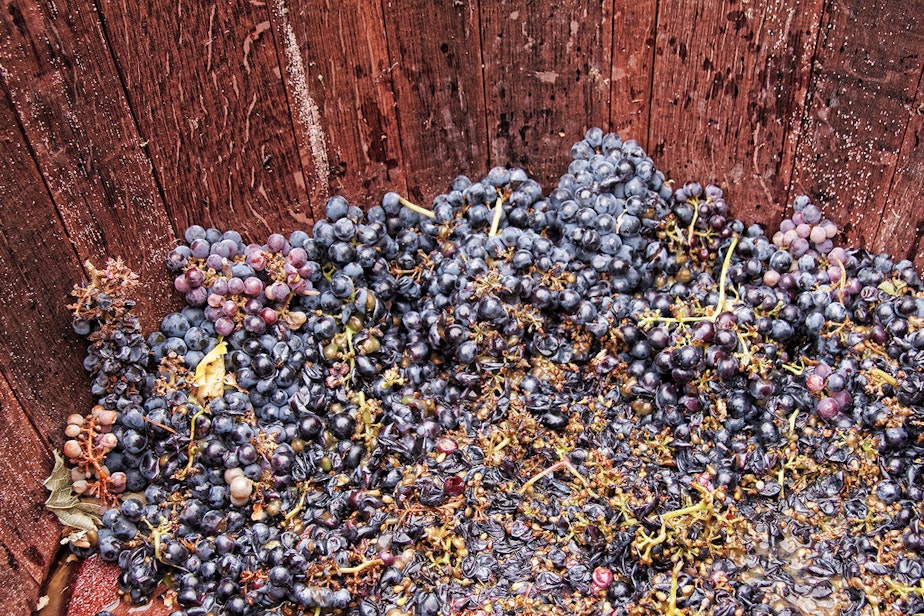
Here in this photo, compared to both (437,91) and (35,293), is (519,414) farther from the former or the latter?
(35,293)

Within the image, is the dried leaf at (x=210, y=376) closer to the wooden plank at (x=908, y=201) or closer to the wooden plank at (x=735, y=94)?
the wooden plank at (x=735, y=94)

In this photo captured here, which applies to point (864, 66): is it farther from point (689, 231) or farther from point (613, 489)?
point (613, 489)

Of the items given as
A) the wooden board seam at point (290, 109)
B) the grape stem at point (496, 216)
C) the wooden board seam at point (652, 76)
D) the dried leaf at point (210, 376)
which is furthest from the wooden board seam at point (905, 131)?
the dried leaf at point (210, 376)

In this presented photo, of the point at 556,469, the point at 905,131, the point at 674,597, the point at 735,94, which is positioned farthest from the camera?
the point at 735,94

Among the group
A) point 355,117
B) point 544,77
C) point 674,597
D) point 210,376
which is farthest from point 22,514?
point 544,77

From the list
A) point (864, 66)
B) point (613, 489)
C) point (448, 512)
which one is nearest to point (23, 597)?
point (448, 512)

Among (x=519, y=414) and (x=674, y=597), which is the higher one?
(x=519, y=414)

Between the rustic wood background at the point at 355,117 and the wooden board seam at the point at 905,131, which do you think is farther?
the wooden board seam at the point at 905,131

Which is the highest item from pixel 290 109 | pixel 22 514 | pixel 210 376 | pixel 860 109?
pixel 290 109
